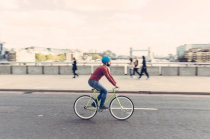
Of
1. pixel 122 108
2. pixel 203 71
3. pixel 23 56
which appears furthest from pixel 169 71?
pixel 23 56

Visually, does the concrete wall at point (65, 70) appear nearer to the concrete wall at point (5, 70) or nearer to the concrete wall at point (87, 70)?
the concrete wall at point (87, 70)

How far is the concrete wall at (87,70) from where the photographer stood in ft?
49.6

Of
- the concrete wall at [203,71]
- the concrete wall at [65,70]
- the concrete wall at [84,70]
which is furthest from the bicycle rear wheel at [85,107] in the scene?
the concrete wall at [203,71]

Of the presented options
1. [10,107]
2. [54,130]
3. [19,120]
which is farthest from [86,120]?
[10,107]

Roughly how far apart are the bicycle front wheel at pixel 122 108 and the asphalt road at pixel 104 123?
0.17 meters

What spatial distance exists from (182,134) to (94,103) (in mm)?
2331

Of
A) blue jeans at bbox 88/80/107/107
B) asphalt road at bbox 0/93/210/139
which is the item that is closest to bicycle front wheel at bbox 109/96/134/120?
asphalt road at bbox 0/93/210/139

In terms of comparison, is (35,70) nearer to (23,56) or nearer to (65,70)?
(65,70)

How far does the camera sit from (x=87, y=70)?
15938 millimetres

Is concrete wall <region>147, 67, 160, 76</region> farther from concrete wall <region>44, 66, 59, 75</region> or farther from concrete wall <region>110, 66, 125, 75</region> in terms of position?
concrete wall <region>44, 66, 59, 75</region>

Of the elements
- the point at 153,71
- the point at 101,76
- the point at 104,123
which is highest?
the point at 101,76

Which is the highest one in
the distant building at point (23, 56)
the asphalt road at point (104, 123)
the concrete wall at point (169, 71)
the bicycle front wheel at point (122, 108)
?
the distant building at point (23, 56)

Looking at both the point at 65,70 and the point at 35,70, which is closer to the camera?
the point at 65,70

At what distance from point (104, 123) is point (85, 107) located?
76cm
